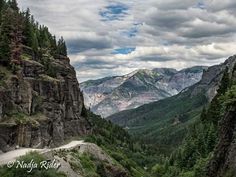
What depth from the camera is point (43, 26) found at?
623 ft

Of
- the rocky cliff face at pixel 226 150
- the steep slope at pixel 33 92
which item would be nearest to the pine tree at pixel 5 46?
the steep slope at pixel 33 92

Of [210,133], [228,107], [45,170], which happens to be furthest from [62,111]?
[228,107]

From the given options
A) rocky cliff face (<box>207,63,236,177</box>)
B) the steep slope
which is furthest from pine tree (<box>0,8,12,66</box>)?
rocky cliff face (<box>207,63,236,177</box>)

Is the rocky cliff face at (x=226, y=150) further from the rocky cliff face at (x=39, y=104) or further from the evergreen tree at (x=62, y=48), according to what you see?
the evergreen tree at (x=62, y=48)

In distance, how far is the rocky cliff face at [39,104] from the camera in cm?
9750

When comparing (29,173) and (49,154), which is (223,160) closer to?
(29,173)

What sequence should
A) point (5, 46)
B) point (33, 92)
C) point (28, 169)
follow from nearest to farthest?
point (28, 169) < point (5, 46) < point (33, 92)

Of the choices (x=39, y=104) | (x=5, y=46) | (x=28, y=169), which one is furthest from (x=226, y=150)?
(x=39, y=104)

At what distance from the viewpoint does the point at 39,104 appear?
120 metres

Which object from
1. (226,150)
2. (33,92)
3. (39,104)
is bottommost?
(226,150)

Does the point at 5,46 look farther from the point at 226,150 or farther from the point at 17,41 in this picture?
the point at 226,150

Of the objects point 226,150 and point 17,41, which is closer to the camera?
point 226,150

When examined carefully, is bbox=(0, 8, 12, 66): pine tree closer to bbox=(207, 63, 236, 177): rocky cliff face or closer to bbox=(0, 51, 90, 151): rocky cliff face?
bbox=(0, 51, 90, 151): rocky cliff face

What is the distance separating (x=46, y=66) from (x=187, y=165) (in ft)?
171
